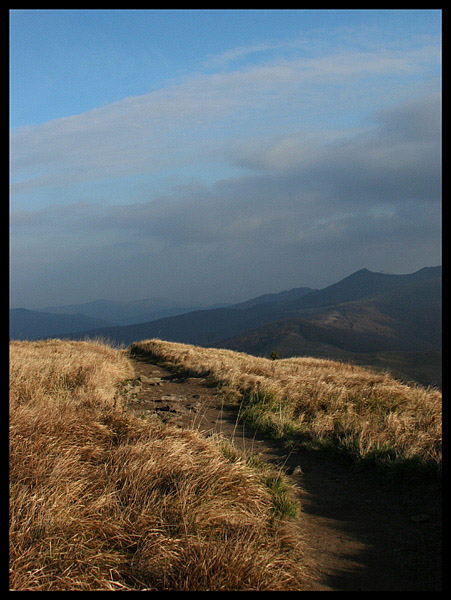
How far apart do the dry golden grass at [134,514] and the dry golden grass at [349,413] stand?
2.55m

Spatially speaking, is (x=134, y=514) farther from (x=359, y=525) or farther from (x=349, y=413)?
(x=349, y=413)

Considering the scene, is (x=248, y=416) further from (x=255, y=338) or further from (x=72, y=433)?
(x=255, y=338)

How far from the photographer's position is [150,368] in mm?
16656

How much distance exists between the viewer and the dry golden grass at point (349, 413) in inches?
254

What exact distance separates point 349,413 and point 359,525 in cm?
450

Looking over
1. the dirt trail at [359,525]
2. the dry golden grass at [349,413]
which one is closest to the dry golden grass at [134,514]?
the dirt trail at [359,525]

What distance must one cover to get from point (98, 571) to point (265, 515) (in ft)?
5.69

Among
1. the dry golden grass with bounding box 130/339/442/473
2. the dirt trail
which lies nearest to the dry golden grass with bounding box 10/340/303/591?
the dirt trail

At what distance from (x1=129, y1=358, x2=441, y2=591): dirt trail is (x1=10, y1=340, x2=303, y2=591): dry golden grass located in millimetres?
433

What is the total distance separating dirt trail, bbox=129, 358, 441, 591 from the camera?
3.56 meters

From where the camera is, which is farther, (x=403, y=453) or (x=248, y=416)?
(x=248, y=416)

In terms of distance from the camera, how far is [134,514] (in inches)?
147

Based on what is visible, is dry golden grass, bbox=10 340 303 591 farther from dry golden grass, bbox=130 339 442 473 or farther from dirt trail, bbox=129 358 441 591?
dry golden grass, bbox=130 339 442 473

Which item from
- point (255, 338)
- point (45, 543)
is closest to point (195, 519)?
point (45, 543)
